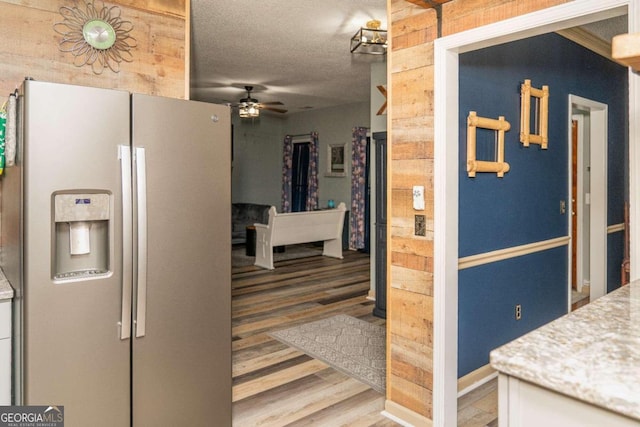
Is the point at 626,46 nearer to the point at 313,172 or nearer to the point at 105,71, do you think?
the point at 105,71

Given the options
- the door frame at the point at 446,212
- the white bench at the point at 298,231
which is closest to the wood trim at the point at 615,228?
the door frame at the point at 446,212

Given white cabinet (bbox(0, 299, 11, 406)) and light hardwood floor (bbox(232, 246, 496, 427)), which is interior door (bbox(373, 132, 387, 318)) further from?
white cabinet (bbox(0, 299, 11, 406))

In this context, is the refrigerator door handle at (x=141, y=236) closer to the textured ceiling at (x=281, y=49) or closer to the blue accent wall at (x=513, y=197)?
the blue accent wall at (x=513, y=197)

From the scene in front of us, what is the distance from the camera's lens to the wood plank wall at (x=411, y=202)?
7.56 feet

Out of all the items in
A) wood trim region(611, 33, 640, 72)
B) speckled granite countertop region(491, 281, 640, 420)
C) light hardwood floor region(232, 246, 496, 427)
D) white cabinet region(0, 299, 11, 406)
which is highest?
wood trim region(611, 33, 640, 72)

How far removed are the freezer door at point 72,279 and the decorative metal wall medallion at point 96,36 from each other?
652 mm

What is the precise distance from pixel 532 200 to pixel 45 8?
3.20 m

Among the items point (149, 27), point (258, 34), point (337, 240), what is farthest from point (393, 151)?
point (337, 240)

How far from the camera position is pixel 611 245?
15.1 feet

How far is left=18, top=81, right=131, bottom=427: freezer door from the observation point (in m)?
1.68

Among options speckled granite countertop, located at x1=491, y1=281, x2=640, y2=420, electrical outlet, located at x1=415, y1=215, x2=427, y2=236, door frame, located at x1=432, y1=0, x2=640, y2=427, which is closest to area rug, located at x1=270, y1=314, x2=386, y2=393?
door frame, located at x1=432, y1=0, x2=640, y2=427

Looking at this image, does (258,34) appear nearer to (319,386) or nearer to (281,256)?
(319,386)

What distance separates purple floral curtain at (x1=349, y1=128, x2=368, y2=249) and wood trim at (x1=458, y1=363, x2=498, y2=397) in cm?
522

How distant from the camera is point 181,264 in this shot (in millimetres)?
2033
